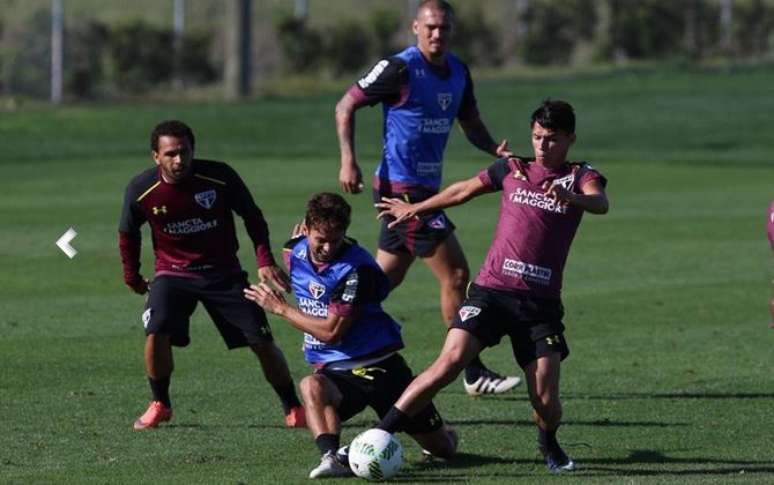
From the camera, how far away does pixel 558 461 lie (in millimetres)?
9773

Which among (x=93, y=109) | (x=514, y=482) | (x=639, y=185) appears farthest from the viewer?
(x=93, y=109)

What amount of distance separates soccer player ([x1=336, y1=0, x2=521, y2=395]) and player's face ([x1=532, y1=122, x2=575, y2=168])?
2.69m

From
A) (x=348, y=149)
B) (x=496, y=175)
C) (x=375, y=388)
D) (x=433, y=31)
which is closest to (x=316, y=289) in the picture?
(x=375, y=388)

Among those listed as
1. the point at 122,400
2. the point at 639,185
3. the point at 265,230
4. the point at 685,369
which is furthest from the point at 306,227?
the point at 639,185

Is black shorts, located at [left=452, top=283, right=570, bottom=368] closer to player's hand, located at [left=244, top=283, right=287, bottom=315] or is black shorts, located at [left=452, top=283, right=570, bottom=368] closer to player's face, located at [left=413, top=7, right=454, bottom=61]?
player's hand, located at [left=244, top=283, right=287, bottom=315]

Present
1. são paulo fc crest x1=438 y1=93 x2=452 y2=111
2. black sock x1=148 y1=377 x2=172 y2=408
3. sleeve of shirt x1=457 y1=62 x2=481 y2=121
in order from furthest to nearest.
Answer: sleeve of shirt x1=457 y1=62 x2=481 y2=121
são paulo fc crest x1=438 y1=93 x2=452 y2=111
black sock x1=148 y1=377 x2=172 y2=408

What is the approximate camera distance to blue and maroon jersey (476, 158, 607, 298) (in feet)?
32.1

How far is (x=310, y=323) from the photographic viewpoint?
9.72 m

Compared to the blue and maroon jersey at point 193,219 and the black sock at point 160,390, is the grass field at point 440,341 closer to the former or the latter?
the black sock at point 160,390

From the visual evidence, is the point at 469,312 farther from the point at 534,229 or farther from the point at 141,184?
the point at 141,184

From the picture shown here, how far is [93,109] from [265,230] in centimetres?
2907

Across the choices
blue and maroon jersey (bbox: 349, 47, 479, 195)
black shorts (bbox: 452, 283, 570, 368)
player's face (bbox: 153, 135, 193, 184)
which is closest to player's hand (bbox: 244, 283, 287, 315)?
black shorts (bbox: 452, 283, 570, 368)

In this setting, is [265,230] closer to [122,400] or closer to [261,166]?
[122,400]

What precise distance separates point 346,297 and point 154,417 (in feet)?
6.39
